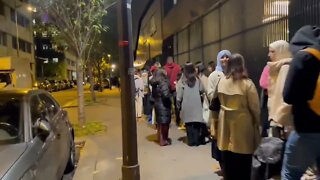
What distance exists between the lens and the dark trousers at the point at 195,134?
8.59 m

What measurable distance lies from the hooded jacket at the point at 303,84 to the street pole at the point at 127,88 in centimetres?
278

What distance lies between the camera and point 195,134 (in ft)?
28.3

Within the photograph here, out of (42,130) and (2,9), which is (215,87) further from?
(2,9)

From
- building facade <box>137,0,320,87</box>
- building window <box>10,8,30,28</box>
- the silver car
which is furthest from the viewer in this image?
building window <box>10,8,30,28</box>

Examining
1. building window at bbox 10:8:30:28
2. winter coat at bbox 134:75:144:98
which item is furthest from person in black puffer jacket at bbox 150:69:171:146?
building window at bbox 10:8:30:28

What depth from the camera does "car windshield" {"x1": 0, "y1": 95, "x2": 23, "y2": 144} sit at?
15.4 feet

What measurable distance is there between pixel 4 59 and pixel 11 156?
17077 millimetres

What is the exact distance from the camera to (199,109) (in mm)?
8578

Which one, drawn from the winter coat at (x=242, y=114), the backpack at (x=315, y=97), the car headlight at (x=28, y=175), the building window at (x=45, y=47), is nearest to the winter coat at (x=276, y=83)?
the winter coat at (x=242, y=114)

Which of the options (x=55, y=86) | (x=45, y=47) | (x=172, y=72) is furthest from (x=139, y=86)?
(x=45, y=47)

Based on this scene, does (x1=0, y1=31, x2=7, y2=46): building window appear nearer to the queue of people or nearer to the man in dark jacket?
the queue of people

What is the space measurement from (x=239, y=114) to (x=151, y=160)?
2950 mm

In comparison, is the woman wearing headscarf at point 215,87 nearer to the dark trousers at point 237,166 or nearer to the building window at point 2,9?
the dark trousers at point 237,166

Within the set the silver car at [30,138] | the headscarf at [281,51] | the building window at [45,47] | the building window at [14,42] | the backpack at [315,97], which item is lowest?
the silver car at [30,138]
